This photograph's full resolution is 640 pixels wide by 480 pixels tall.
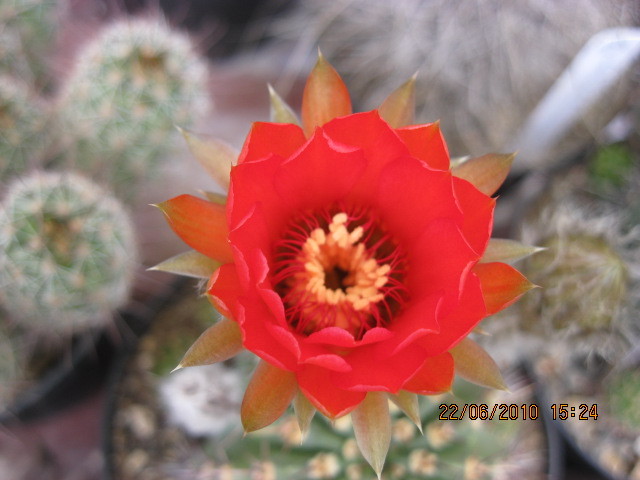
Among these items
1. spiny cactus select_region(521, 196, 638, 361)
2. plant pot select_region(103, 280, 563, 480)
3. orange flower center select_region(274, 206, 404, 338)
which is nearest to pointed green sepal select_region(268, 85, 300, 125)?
orange flower center select_region(274, 206, 404, 338)

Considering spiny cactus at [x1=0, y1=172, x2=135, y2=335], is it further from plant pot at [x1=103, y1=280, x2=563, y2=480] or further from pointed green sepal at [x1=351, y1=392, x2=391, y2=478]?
pointed green sepal at [x1=351, y1=392, x2=391, y2=478]

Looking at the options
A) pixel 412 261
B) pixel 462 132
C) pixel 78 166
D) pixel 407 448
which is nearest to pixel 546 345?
pixel 407 448

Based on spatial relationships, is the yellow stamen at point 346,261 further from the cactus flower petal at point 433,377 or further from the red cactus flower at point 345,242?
the cactus flower petal at point 433,377

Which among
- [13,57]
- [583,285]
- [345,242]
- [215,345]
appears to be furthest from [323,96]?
[13,57]

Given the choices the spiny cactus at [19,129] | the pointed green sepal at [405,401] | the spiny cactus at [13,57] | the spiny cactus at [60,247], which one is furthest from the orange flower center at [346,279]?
the spiny cactus at [13,57]

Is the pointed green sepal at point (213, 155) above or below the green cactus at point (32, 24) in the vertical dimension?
below

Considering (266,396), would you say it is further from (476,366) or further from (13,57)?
(13,57)

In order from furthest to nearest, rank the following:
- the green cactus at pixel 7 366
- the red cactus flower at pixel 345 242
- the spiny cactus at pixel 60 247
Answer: the green cactus at pixel 7 366 < the spiny cactus at pixel 60 247 < the red cactus flower at pixel 345 242
